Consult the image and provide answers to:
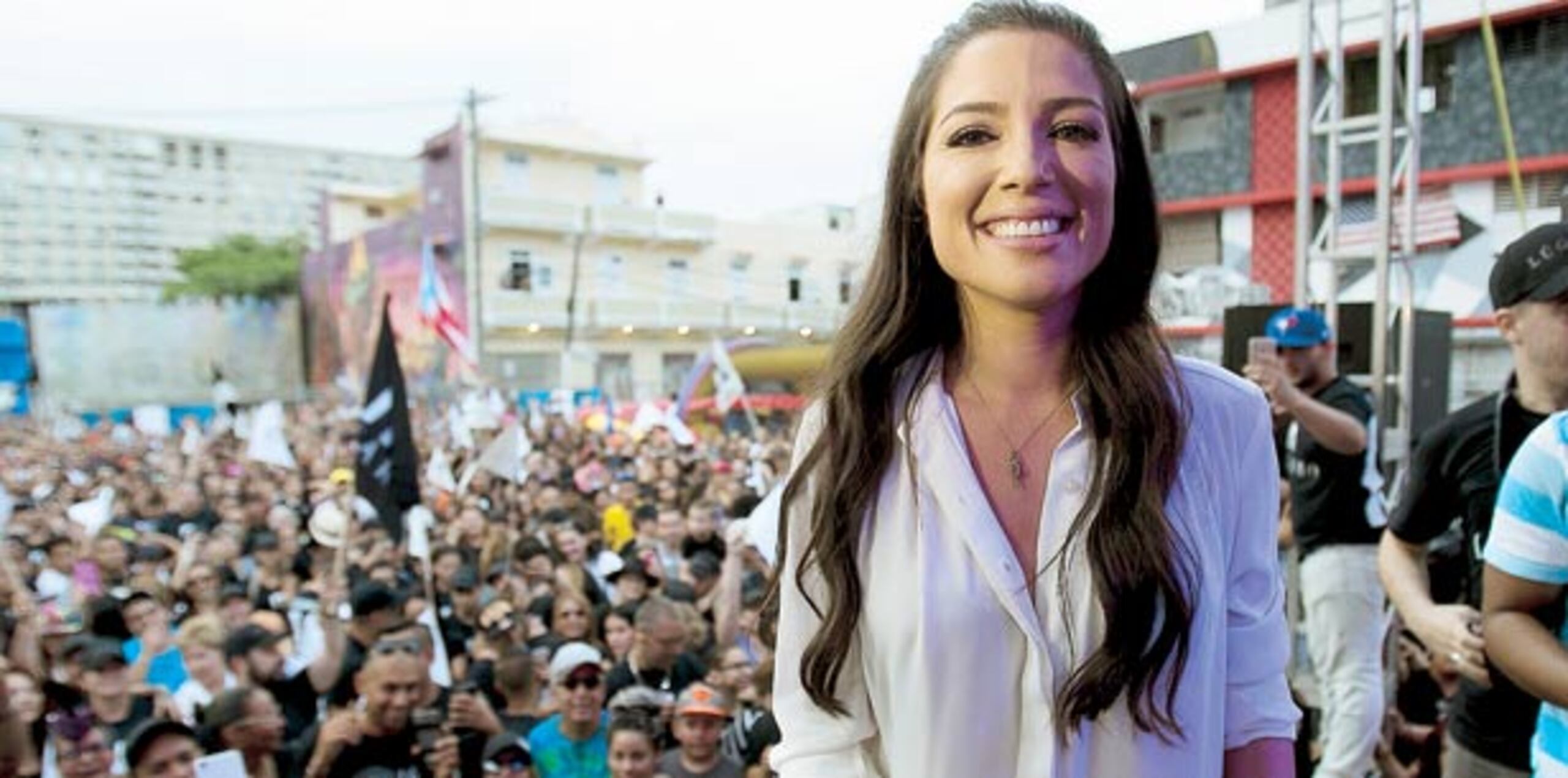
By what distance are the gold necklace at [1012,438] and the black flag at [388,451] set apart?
6.60 metres

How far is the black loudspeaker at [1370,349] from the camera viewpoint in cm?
543

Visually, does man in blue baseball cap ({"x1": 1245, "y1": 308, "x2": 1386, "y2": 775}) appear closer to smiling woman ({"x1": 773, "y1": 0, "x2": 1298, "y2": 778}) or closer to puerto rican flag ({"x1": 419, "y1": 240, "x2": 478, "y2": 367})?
smiling woman ({"x1": 773, "y1": 0, "x2": 1298, "y2": 778})

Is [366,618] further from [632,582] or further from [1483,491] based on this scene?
[1483,491]

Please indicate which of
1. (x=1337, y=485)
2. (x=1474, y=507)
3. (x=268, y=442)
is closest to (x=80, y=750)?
(x=1474, y=507)

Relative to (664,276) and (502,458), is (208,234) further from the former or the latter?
(502,458)

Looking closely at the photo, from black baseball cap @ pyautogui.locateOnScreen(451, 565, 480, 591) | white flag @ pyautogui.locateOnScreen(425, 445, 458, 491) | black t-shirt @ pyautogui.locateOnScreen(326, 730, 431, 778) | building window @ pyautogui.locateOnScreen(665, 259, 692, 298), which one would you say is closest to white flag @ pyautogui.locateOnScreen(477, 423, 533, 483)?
white flag @ pyautogui.locateOnScreen(425, 445, 458, 491)

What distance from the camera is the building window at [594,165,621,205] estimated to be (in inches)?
1569

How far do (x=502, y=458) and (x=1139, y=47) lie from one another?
16.3 metres

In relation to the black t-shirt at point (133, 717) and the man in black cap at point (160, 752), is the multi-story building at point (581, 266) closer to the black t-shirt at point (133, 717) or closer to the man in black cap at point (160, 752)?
the black t-shirt at point (133, 717)

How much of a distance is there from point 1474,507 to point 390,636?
13.2 ft

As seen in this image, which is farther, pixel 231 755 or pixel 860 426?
pixel 231 755

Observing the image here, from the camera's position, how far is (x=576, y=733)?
4637 millimetres

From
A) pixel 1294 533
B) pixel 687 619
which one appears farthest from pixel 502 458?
pixel 1294 533

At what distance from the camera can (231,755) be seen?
359cm
